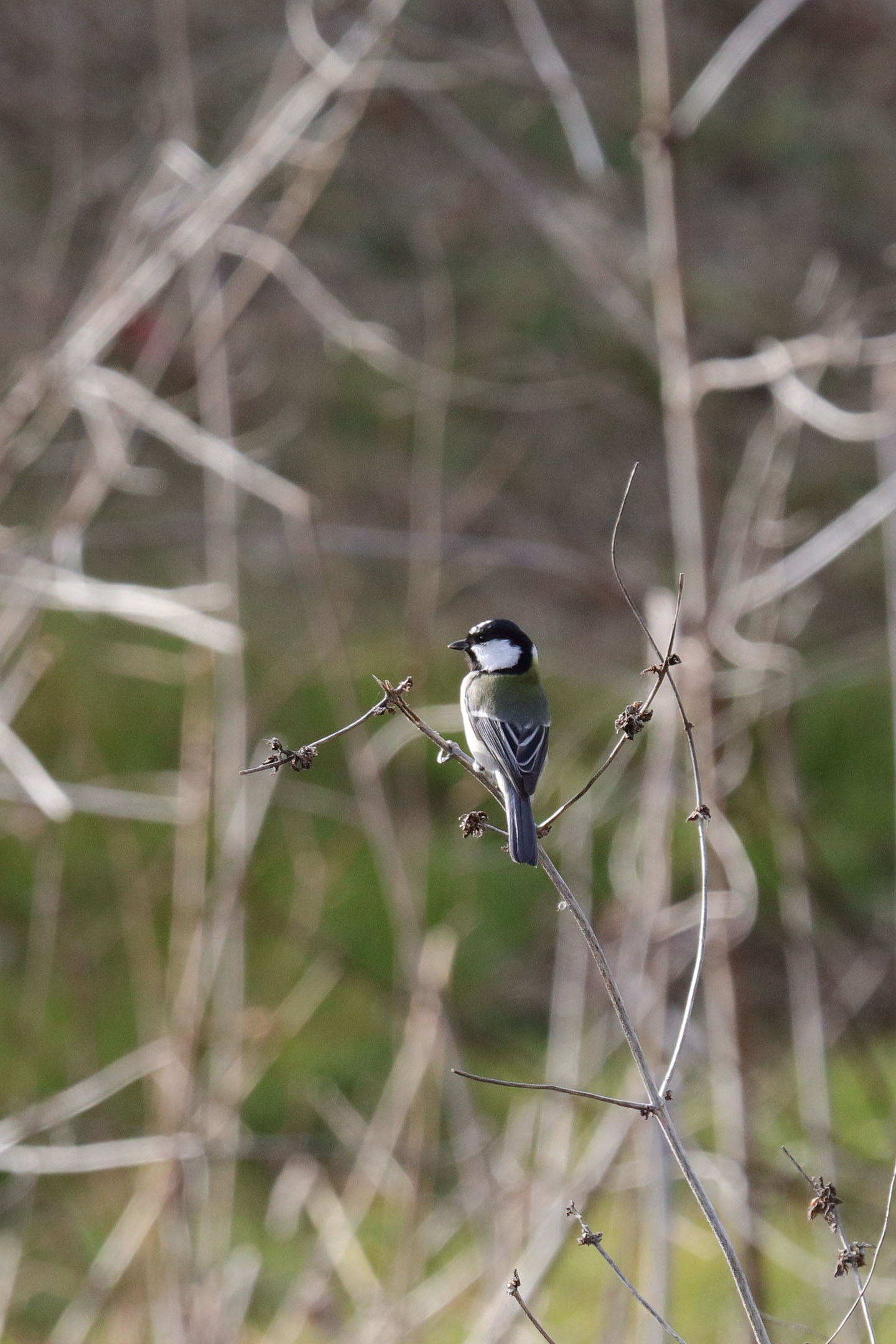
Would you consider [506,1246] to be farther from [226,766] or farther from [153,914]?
[153,914]

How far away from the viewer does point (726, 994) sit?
284 cm

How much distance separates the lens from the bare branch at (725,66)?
8.52 ft

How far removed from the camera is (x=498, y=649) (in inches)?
108

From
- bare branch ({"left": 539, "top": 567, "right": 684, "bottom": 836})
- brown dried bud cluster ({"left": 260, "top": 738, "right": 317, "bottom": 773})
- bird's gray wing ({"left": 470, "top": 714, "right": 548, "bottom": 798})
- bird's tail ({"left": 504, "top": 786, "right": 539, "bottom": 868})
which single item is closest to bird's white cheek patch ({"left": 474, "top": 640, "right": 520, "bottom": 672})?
bird's gray wing ({"left": 470, "top": 714, "right": 548, "bottom": 798})

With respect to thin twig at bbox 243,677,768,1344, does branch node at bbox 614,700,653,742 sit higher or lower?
higher

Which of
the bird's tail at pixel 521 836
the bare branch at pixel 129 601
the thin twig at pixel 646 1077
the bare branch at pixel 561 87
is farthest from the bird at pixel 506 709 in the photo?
the bare branch at pixel 561 87

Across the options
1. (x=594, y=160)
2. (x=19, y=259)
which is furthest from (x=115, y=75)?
(x=594, y=160)

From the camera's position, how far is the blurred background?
281 centimetres

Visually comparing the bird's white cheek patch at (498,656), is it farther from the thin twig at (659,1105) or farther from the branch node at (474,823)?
the thin twig at (659,1105)

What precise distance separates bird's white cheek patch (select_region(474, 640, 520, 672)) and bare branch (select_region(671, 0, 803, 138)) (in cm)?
101

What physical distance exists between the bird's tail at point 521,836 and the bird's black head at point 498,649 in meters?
0.62

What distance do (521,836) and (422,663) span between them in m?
1.79

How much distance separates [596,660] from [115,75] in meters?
5.59

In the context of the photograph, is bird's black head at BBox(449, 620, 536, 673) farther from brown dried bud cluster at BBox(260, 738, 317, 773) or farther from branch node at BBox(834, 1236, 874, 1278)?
branch node at BBox(834, 1236, 874, 1278)
